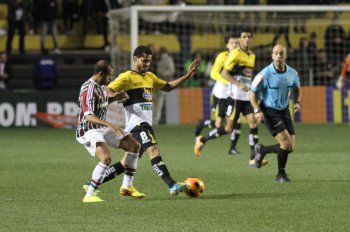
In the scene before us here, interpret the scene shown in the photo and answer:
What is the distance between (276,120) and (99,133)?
313 centimetres

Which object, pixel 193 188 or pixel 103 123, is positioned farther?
pixel 193 188

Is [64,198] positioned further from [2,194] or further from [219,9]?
[219,9]

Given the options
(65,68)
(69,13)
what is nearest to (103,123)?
(65,68)

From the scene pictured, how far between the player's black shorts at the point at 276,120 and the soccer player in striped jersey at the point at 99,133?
2.70 m

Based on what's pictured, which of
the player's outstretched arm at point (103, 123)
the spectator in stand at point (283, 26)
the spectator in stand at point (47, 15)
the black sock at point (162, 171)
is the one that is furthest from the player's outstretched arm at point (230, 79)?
the spectator in stand at point (47, 15)

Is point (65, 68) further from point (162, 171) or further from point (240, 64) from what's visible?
point (162, 171)

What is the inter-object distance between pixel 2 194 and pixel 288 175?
4.39m

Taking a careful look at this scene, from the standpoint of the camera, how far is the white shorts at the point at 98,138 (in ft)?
39.1

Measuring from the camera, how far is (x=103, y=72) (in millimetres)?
11820

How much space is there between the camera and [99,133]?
11992 millimetres

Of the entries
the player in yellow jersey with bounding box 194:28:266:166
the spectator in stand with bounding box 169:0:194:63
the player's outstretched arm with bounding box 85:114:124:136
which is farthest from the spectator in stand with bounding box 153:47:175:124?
the player's outstretched arm with bounding box 85:114:124:136

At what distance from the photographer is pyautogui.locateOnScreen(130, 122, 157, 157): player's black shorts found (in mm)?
12367

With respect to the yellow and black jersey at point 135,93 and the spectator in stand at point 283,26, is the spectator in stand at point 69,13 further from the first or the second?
the yellow and black jersey at point 135,93

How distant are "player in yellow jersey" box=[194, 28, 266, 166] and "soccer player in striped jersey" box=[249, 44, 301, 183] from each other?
2.57 m
